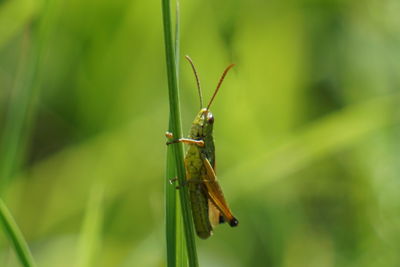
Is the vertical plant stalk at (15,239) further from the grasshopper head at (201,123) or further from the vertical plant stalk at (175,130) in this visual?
the grasshopper head at (201,123)

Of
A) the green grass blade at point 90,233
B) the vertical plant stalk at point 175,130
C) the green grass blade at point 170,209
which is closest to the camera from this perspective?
the vertical plant stalk at point 175,130

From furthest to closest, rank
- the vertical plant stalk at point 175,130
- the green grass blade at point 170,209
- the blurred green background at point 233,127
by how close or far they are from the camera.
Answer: the blurred green background at point 233,127, the green grass blade at point 170,209, the vertical plant stalk at point 175,130

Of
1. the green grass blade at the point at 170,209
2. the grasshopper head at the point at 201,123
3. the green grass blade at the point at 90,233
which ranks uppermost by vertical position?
the grasshopper head at the point at 201,123

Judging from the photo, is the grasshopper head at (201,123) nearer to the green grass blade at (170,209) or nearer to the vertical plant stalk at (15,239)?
the green grass blade at (170,209)

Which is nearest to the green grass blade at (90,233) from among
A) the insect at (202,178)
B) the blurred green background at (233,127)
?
the blurred green background at (233,127)

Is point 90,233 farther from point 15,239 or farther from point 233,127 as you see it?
point 233,127

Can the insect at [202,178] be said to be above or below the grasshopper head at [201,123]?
below

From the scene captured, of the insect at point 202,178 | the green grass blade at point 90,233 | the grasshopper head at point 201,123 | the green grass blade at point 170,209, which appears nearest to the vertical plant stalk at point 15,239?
the green grass blade at point 170,209

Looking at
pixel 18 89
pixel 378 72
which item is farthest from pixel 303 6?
pixel 18 89

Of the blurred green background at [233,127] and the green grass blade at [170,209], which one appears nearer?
the green grass blade at [170,209]
